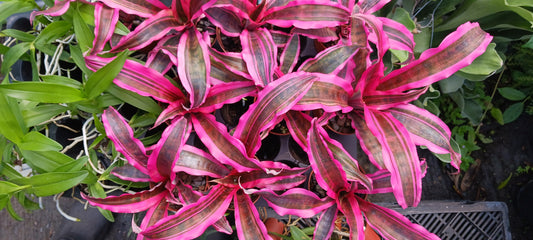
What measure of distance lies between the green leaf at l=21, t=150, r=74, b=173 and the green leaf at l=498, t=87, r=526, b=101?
1677 millimetres

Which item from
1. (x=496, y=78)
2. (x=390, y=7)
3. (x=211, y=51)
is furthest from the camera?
(x=496, y=78)

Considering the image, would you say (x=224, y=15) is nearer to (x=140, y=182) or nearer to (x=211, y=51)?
(x=211, y=51)

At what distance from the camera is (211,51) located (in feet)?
2.73

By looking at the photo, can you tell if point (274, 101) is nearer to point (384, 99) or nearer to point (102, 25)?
point (384, 99)

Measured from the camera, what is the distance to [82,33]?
0.83 metres

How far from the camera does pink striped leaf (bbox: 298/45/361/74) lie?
815 mm

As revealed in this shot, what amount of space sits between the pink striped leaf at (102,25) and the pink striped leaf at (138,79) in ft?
0.12

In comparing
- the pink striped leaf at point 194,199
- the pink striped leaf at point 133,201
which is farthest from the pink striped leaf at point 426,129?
the pink striped leaf at point 133,201

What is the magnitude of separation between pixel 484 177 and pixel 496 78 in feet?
1.50

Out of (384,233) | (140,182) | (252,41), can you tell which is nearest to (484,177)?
(384,233)

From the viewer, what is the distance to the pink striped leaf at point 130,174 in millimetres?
831

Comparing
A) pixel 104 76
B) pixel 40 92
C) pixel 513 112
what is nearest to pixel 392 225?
pixel 104 76

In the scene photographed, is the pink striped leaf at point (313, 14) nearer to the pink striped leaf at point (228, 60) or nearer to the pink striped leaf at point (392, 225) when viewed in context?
the pink striped leaf at point (228, 60)

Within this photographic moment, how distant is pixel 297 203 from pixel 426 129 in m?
0.32
